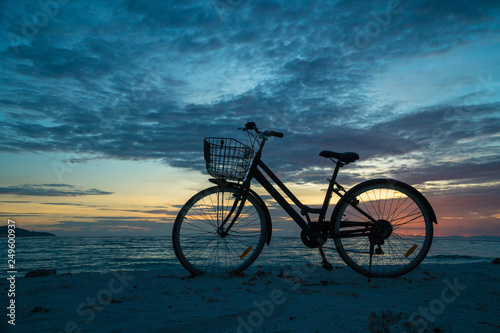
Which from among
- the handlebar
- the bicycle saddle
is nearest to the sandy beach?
the bicycle saddle

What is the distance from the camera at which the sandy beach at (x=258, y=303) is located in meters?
2.28

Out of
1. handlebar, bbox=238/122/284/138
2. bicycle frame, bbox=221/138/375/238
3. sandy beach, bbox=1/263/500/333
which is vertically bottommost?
sandy beach, bbox=1/263/500/333

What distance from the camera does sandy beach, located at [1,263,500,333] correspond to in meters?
2.28

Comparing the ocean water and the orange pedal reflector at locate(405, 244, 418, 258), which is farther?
the ocean water

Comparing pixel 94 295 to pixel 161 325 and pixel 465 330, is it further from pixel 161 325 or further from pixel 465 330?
pixel 465 330

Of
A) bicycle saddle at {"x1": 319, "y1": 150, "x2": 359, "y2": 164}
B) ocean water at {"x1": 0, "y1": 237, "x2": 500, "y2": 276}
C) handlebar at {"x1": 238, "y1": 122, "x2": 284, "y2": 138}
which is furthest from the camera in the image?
ocean water at {"x1": 0, "y1": 237, "x2": 500, "y2": 276}

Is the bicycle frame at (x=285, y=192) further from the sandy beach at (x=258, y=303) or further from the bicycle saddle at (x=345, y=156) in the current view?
the sandy beach at (x=258, y=303)

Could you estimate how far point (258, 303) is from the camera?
2875mm

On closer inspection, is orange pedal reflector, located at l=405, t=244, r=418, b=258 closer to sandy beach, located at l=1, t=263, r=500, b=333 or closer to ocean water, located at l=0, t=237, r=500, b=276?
sandy beach, located at l=1, t=263, r=500, b=333

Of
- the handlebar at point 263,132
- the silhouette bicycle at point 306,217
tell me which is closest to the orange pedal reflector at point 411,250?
the silhouette bicycle at point 306,217

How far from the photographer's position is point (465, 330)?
2.14 metres

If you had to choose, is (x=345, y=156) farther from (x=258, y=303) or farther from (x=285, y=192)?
(x=258, y=303)

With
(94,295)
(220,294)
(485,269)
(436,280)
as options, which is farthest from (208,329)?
(485,269)

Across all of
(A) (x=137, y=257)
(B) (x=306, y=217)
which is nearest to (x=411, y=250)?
(B) (x=306, y=217)
